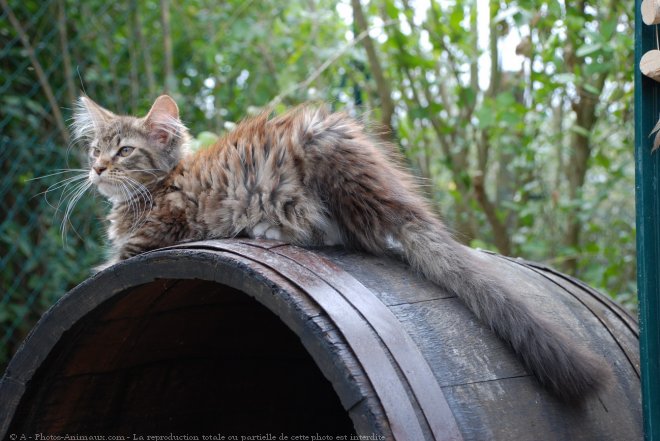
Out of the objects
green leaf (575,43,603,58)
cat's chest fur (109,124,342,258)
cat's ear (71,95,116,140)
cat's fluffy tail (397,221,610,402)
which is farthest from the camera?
green leaf (575,43,603,58)

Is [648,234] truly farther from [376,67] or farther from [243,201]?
[376,67]

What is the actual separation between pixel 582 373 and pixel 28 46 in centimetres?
361

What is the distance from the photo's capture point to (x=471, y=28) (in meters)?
4.51

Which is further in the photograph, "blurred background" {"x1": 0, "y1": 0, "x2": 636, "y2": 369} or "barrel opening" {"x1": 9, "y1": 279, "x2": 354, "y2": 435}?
"blurred background" {"x1": 0, "y1": 0, "x2": 636, "y2": 369}

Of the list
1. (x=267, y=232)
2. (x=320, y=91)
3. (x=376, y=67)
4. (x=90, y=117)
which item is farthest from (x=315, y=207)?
(x=320, y=91)

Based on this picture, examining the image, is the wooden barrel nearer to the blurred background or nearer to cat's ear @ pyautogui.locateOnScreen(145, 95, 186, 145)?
cat's ear @ pyautogui.locateOnScreen(145, 95, 186, 145)

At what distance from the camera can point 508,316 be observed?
68.9 inches

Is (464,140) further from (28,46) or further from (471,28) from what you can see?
(28,46)

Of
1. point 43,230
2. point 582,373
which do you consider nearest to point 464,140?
point 43,230

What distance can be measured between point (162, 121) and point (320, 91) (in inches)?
102

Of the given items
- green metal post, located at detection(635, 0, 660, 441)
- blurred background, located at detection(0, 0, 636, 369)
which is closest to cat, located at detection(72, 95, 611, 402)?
green metal post, located at detection(635, 0, 660, 441)

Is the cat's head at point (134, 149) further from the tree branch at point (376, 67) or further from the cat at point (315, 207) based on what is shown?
the tree branch at point (376, 67)

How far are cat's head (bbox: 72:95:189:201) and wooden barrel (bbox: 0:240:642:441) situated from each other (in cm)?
41

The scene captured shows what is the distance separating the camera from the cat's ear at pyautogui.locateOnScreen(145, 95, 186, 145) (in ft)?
8.32
